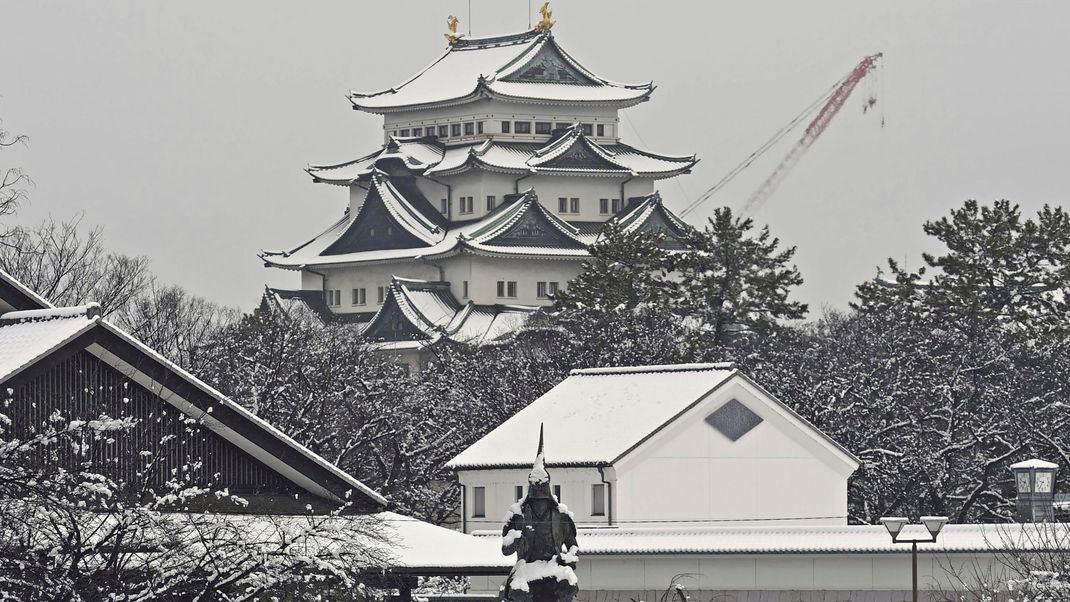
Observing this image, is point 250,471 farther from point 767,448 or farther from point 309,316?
point 309,316

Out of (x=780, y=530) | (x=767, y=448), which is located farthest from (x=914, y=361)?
(x=780, y=530)

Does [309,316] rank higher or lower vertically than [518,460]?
higher

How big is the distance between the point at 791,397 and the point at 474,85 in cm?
5187

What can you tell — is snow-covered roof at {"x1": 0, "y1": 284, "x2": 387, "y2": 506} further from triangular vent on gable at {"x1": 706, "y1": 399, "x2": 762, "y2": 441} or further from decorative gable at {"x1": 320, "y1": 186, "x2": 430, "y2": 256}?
decorative gable at {"x1": 320, "y1": 186, "x2": 430, "y2": 256}

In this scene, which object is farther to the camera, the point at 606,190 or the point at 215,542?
the point at 606,190

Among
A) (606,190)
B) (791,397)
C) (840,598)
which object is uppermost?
(606,190)

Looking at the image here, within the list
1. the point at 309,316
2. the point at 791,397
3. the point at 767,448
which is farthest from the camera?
the point at 309,316

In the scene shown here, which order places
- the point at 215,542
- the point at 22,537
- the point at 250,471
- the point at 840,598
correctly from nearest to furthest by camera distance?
the point at 22,537 < the point at 215,542 < the point at 250,471 < the point at 840,598

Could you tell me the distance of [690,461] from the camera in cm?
5219

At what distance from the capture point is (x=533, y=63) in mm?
113562

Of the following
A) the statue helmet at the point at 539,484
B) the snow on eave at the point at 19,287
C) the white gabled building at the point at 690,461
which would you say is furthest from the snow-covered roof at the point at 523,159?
the statue helmet at the point at 539,484

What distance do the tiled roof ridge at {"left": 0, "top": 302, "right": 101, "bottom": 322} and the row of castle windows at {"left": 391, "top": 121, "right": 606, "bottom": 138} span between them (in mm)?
85925

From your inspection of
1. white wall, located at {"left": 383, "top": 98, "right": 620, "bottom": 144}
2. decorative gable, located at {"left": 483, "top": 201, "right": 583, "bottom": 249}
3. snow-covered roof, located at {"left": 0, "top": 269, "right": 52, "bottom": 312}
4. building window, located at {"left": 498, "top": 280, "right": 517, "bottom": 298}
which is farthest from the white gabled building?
white wall, located at {"left": 383, "top": 98, "right": 620, "bottom": 144}

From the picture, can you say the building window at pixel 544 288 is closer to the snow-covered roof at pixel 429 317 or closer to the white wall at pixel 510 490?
the snow-covered roof at pixel 429 317
